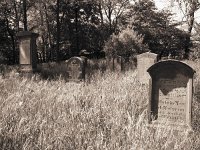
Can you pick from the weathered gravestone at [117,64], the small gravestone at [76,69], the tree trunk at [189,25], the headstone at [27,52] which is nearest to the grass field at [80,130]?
the small gravestone at [76,69]

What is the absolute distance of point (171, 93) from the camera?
589 cm

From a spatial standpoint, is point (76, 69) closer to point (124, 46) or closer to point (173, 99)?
point (173, 99)

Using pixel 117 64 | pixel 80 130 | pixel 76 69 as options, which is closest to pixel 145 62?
pixel 76 69

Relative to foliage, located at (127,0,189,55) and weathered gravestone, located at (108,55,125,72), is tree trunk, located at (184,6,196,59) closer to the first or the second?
foliage, located at (127,0,189,55)

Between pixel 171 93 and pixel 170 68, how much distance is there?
465 mm

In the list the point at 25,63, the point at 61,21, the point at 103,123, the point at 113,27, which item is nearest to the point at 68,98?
the point at 103,123

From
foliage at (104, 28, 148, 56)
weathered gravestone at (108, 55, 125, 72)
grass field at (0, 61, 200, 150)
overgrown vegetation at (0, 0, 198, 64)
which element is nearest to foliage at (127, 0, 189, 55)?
overgrown vegetation at (0, 0, 198, 64)

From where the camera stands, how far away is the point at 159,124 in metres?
5.82

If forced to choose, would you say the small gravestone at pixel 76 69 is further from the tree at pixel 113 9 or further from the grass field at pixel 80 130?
the tree at pixel 113 9

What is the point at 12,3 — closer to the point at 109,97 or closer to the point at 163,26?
the point at 163,26

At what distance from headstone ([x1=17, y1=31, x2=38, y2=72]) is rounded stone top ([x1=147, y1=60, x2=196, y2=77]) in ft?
30.8

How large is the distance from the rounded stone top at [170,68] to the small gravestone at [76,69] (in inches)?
276

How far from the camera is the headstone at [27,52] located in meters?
14.6

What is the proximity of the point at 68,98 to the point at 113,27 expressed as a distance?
104 feet
